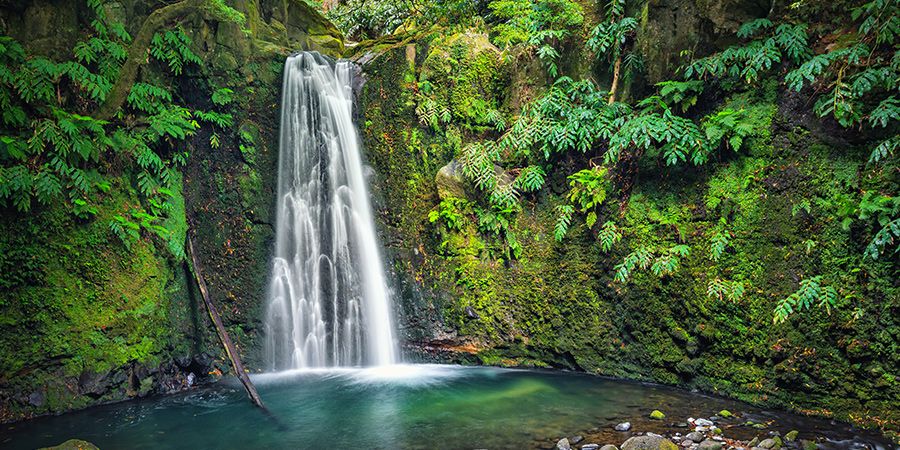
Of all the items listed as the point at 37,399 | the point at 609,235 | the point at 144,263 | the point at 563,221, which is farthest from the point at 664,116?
the point at 37,399

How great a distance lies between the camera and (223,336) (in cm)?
623

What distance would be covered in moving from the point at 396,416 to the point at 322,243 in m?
3.61

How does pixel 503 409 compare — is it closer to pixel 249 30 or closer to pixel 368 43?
pixel 249 30

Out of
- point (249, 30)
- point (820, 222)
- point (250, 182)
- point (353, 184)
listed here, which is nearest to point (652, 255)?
point (820, 222)

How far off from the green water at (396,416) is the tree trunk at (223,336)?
0.20m

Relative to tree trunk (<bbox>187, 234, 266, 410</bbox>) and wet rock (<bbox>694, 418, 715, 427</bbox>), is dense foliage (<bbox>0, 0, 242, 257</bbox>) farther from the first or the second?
wet rock (<bbox>694, 418, 715, 427</bbox>)

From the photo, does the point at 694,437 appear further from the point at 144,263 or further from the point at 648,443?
the point at 144,263

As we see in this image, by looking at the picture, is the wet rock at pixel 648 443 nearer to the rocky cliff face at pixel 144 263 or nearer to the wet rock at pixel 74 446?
the wet rock at pixel 74 446

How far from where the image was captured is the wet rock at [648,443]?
13.0ft

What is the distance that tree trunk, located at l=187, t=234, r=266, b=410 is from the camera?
577cm

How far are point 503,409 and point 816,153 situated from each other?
4556mm

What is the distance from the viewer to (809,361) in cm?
471

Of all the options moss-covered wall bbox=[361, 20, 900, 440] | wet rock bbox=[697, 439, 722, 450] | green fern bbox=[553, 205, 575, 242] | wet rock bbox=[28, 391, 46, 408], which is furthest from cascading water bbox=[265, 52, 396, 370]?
wet rock bbox=[697, 439, 722, 450]

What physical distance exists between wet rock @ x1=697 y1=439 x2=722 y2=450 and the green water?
15.7 inches
